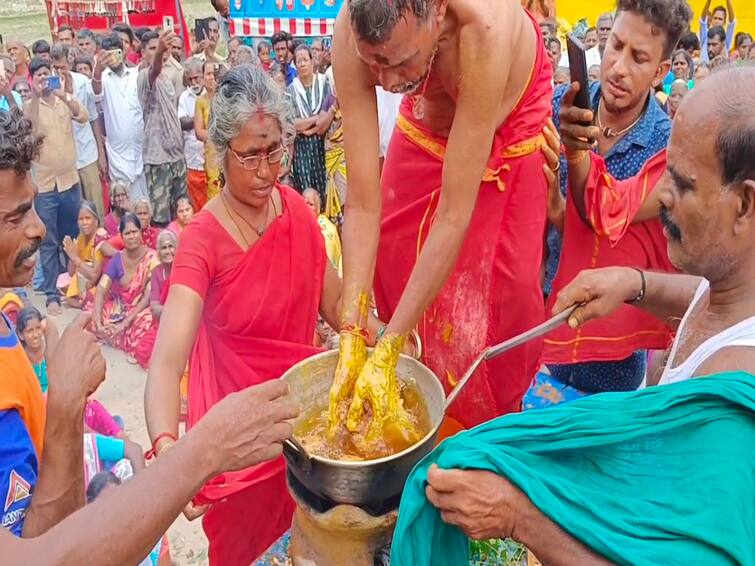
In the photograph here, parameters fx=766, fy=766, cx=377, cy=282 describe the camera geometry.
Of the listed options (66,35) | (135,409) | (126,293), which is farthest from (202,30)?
(135,409)

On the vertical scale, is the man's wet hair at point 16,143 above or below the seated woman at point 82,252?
above

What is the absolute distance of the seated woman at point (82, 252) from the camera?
657cm

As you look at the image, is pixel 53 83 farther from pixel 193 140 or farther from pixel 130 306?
pixel 130 306

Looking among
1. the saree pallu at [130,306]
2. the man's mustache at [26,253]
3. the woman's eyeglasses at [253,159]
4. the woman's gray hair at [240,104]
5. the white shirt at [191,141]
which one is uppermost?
the woman's gray hair at [240,104]

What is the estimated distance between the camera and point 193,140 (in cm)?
733

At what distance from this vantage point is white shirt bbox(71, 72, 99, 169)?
7.25 metres

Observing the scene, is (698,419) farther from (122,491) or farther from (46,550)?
(46,550)

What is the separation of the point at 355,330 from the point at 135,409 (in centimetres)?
337

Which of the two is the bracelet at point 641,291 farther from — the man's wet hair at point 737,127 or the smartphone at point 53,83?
the smartphone at point 53,83

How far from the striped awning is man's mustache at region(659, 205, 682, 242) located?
401 inches

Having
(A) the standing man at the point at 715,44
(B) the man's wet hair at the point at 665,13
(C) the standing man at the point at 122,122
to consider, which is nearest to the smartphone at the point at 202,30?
(C) the standing man at the point at 122,122

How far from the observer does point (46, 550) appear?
126cm

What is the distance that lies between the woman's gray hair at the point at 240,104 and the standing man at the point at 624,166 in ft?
Answer: 3.10

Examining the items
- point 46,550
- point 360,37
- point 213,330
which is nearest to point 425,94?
point 360,37
